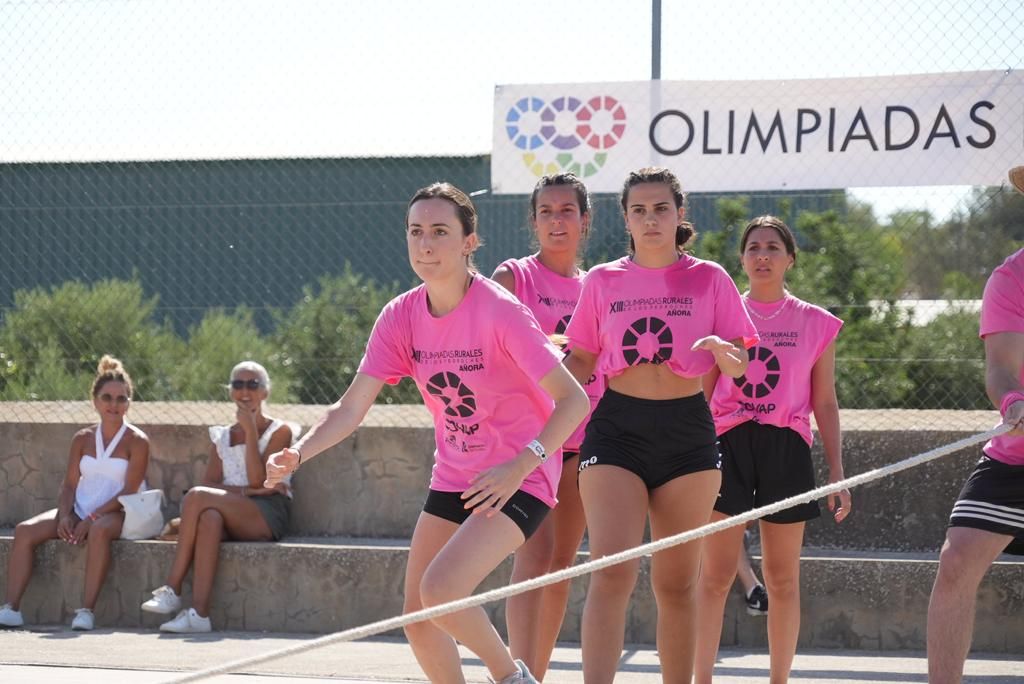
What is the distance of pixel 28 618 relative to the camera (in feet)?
26.1

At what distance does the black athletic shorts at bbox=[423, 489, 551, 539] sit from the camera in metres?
4.27

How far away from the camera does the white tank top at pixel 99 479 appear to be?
26.1 ft

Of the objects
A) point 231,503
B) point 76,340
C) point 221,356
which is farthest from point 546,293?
point 76,340

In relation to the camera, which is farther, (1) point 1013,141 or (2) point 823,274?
(2) point 823,274

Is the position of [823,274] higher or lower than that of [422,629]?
higher

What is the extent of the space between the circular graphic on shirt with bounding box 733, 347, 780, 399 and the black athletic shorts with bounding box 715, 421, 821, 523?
0.43ft

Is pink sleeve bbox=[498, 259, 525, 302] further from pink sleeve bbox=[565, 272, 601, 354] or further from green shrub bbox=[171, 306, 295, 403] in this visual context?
green shrub bbox=[171, 306, 295, 403]

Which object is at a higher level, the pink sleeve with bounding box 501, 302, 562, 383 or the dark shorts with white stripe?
the pink sleeve with bounding box 501, 302, 562, 383

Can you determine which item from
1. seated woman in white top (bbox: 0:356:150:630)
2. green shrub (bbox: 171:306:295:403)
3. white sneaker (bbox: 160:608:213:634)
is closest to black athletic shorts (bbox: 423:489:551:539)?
white sneaker (bbox: 160:608:213:634)

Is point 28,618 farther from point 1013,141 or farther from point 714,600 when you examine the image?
point 1013,141

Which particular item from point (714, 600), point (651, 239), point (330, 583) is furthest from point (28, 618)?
point (651, 239)

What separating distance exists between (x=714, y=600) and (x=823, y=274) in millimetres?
3077

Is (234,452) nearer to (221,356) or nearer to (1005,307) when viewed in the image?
(221,356)

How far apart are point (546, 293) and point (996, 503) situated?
182 cm
